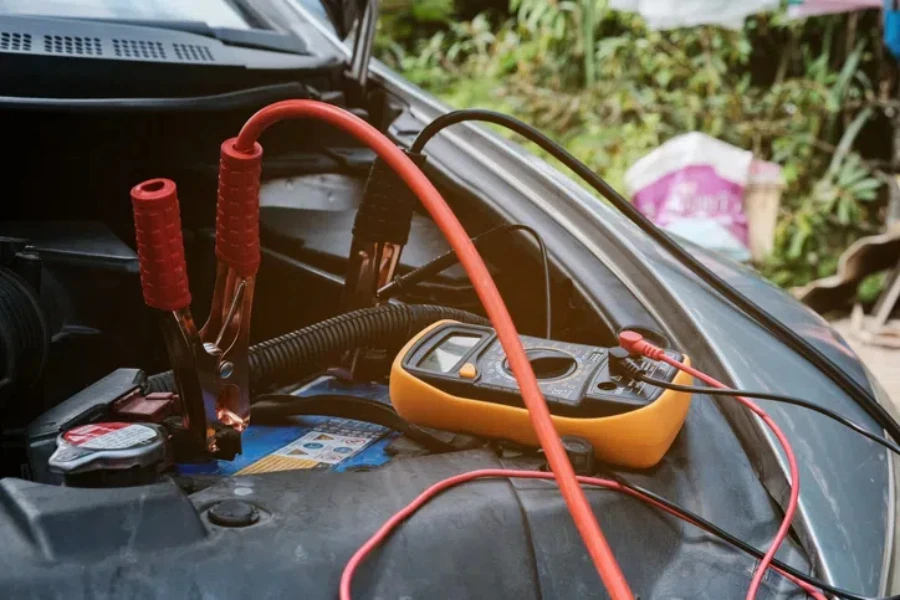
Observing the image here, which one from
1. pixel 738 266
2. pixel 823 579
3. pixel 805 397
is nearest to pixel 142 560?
pixel 823 579

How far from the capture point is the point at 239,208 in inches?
30.4

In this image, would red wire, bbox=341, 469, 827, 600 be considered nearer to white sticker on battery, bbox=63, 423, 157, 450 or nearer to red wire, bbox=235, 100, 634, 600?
red wire, bbox=235, 100, 634, 600

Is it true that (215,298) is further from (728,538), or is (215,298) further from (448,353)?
(728,538)

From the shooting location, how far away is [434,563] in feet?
2.25

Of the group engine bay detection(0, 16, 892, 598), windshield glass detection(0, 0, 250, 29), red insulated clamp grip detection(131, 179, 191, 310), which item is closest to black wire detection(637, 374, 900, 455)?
engine bay detection(0, 16, 892, 598)

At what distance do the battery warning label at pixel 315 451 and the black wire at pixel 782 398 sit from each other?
325 mm

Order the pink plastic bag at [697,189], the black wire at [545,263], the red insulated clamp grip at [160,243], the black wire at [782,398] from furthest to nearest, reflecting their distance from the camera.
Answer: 1. the pink plastic bag at [697,189]
2. the black wire at [545,263]
3. the black wire at [782,398]
4. the red insulated clamp grip at [160,243]

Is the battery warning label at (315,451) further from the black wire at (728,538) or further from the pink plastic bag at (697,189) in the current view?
the pink plastic bag at (697,189)

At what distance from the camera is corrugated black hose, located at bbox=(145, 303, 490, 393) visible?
3.12ft

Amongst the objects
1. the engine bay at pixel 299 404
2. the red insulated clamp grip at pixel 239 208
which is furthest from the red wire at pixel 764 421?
the red insulated clamp grip at pixel 239 208

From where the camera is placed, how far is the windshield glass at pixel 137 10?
3.90 ft

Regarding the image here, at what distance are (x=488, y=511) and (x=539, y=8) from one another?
5283 millimetres

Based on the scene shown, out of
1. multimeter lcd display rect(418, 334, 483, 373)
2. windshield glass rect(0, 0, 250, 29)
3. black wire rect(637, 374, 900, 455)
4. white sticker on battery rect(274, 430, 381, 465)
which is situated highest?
windshield glass rect(0, 0, 250, 29)

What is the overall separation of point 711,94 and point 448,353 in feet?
15.0
